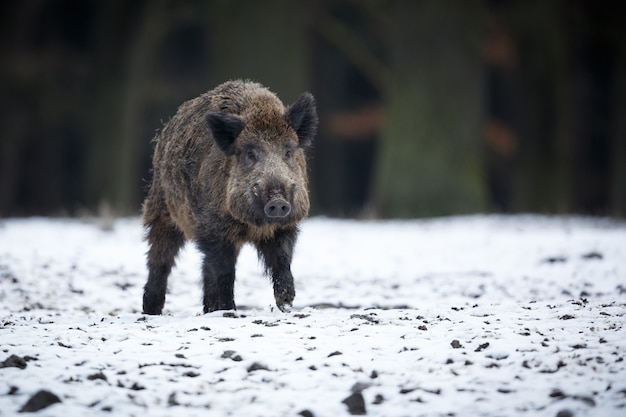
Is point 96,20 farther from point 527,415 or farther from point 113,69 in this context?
point 527,415

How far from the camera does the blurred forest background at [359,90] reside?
17.5 m

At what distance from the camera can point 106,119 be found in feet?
69.2

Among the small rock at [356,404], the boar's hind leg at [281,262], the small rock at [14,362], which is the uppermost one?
the boar's hind leg at [281,262]

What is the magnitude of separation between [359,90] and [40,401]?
2358 cm

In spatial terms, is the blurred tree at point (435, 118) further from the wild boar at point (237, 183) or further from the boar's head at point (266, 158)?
the boar's head at point (266, 158)

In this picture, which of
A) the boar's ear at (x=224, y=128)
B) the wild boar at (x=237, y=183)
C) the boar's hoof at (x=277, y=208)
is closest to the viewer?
the boar's hoof at (x=277, y=208)

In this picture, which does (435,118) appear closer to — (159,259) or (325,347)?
(159,259)

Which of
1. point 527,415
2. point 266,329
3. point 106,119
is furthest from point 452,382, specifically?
point 106,119

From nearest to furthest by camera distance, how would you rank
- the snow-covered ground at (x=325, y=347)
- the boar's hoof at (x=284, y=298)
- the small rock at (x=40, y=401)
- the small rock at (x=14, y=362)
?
the small rock at (x=40, y=401)
the snow-covered ground at (x=325, y=347)
the small rock at (x=14, y=362)
the boar's hoof at (x=284, y=298)

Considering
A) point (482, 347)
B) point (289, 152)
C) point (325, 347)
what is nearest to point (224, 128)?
point (289, 152)

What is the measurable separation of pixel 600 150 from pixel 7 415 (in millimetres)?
25308

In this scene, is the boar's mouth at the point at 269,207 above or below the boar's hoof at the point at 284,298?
above

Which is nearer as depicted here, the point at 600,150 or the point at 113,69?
the point at 113,69

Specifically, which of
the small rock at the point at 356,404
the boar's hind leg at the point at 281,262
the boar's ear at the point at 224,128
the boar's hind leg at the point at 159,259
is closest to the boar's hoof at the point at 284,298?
the boar's hind leg at the point at 281,262
